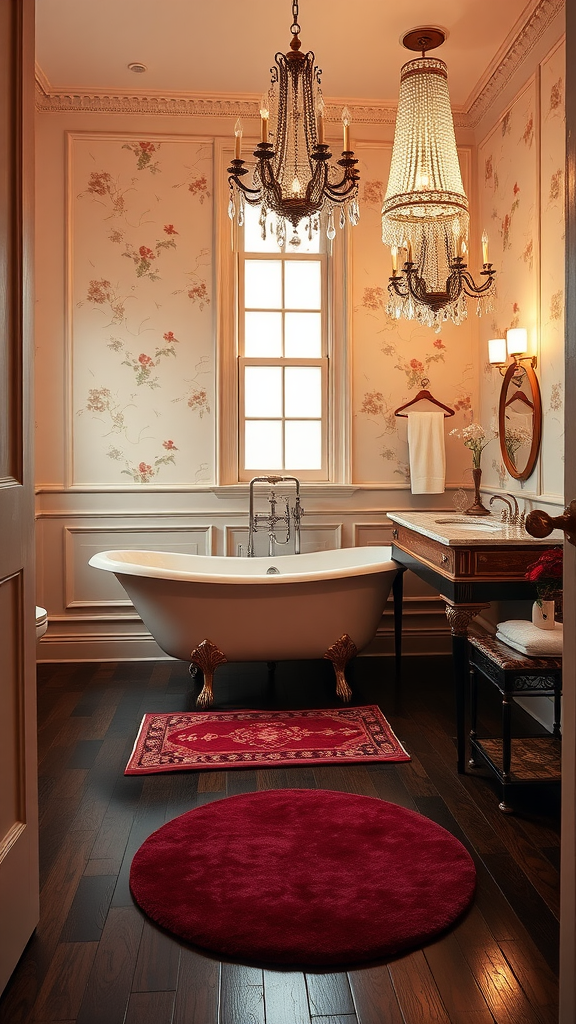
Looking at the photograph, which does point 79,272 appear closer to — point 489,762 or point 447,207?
point 447,207

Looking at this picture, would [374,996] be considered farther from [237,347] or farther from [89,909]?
[237,347]

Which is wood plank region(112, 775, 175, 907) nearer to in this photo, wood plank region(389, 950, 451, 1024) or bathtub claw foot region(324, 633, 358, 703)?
wood plank region(389, 950, 451, 1024)

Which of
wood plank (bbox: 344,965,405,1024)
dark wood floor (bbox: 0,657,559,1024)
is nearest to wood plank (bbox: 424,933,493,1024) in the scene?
dark wood floor (bbox: 0,657,559,1024)

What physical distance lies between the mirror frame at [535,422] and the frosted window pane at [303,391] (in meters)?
1.11

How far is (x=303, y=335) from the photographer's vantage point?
472 cm

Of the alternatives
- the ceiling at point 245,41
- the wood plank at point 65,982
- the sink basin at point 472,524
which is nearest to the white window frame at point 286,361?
the ceiling at point 245,41

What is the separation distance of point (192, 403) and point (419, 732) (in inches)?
87.3

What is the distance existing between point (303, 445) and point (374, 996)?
333cm

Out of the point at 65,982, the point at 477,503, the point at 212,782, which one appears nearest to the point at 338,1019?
the point at 65,982

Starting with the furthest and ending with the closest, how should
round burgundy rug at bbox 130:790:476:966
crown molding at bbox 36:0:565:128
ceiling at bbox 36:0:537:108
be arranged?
crown molding at bbox 36:0:565:128 < ceiling at bbox 36:0:537:108 < round burgundy rug at bbox 130:790:476:966

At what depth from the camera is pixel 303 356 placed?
473 centimetres

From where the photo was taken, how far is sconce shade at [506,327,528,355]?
3.66m

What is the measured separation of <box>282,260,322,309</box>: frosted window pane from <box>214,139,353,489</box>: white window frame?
6 centimetres

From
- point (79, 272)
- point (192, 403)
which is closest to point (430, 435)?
point (192, 403)
